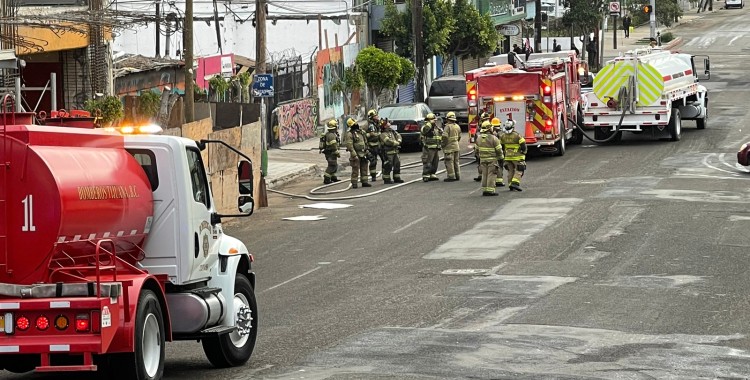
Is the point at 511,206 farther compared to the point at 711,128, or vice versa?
the point at 711,128

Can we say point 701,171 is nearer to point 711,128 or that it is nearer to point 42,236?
point 711,128

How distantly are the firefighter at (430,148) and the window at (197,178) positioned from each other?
17438 millimetres

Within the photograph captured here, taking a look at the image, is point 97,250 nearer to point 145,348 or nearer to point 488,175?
point 145,348

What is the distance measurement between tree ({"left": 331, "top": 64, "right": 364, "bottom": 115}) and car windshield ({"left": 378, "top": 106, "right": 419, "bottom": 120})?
686cm

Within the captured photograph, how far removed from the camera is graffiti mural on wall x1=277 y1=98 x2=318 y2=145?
3956cm

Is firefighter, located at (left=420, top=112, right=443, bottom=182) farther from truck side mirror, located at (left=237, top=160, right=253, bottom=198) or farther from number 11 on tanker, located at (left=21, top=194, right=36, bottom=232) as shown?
number 11 on tanker, located at (left=21, top=194, right=36, bottom=232)

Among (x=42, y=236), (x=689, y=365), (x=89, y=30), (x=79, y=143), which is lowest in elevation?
(x=689, y=365)

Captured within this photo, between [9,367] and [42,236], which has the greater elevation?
[42,236]

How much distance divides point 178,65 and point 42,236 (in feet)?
81.8

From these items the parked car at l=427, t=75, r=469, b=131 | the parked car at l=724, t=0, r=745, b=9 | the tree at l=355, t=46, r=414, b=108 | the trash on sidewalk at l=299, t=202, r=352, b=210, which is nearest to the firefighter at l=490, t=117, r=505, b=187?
the trash on sidewalk at l=299, t=202, r=352, b=210

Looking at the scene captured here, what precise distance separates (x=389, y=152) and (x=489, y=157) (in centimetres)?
356

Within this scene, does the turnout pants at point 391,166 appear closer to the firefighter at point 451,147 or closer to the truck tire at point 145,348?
the firefighter at point 451,147

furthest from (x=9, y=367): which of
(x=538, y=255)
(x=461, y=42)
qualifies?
(x=461, y=42)

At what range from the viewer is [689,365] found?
467 inches
